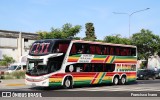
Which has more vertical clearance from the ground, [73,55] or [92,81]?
[73,55]

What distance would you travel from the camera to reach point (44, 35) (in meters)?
61.6

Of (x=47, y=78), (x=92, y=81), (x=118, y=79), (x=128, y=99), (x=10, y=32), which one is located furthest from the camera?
(x=10, y=32)

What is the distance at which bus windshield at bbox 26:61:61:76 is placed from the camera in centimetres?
2694

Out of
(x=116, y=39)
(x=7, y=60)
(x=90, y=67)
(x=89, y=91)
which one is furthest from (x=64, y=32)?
(x=89, y=91)

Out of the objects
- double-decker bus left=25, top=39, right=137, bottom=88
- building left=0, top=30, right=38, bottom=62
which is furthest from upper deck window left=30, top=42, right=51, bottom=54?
building left=0, top=30, right=38, bottom=62

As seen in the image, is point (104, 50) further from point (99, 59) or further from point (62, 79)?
point (62, 79)

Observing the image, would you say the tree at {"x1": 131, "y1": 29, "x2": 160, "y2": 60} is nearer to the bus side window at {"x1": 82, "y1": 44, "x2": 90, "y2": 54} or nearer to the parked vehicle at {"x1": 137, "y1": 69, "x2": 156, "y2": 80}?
the parked vehicle at {"x1": 137, "y1": 69, "x2": 156, "y2": 80}

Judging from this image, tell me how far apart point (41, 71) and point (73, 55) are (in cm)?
300

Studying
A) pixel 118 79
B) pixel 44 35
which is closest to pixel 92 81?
pixel 118 79

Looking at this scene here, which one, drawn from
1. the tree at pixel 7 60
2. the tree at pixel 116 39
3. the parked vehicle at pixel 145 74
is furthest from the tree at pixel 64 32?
the tree at pixel 7 60

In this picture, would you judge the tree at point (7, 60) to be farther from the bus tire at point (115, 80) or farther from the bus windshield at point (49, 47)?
the bus windshield at point (49, 47)

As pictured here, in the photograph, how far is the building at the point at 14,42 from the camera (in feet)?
291

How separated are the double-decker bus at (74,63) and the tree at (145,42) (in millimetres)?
33968

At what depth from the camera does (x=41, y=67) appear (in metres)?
27.1
